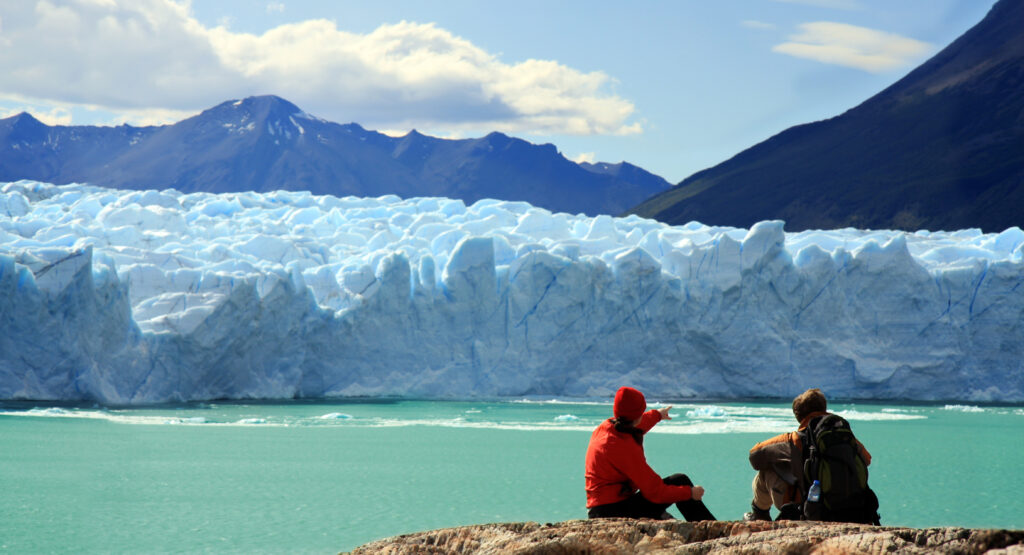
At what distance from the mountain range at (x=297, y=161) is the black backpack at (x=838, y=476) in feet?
301

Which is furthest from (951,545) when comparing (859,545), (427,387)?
(427,387)

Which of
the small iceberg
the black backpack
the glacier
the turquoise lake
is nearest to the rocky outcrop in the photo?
the black backpack

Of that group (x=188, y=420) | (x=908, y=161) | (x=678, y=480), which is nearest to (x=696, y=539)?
(x=678, y=480)

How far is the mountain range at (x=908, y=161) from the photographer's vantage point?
58156 mm

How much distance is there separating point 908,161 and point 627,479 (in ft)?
221

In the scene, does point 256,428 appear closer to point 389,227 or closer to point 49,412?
point 49,412

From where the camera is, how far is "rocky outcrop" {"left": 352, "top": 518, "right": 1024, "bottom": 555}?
6.43 ft

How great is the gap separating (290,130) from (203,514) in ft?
370

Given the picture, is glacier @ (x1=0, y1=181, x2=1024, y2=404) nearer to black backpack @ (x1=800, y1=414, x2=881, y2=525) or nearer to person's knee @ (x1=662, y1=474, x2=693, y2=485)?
person's knee @ (x1=662, y1=474, x2=693, y2=485)

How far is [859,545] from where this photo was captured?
202cm

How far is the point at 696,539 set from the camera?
2.25 meters

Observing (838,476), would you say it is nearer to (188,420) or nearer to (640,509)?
(640,509)

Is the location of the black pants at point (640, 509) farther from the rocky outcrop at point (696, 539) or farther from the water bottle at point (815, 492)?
the rocky outcrop at point (696, 539)

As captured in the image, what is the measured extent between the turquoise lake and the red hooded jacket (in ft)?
9.69
